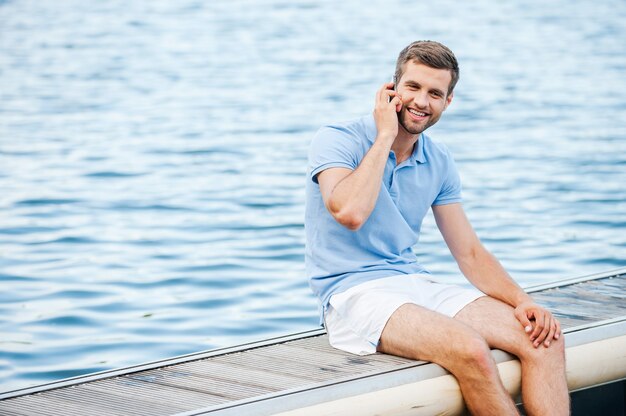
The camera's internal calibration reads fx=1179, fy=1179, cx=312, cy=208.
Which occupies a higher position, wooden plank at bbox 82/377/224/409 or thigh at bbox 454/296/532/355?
thigh at bbox 454/296/532/355

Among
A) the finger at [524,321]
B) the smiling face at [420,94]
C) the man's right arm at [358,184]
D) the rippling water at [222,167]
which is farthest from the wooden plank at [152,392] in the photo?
the rippling water at [222,167]

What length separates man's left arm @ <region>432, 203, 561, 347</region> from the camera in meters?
4.30

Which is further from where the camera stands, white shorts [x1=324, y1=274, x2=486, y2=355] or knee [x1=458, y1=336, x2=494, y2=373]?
white shorts [x1=324, y1=274, x2=486, y2=355]

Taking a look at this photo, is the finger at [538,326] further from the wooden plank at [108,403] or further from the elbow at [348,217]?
the wooden plank at [108,403]

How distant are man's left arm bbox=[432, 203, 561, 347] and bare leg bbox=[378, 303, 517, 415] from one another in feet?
1.23

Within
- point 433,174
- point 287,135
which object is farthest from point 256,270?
point 287,135

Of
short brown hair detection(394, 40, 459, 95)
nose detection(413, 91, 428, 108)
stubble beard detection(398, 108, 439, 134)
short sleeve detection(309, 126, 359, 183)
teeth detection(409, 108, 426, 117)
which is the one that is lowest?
short sleeve detection(309, 126, 359, 183)

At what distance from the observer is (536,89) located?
698 inches

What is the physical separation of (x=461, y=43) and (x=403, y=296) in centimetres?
2012

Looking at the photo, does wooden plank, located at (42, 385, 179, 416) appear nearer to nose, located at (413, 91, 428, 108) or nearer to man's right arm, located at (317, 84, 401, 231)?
man's right arm, located at (317, 84, 401, 231)

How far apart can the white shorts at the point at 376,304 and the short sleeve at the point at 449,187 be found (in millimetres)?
319

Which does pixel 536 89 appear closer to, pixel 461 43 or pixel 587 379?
pixel 461 43

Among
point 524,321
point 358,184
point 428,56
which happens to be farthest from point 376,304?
point 428,56

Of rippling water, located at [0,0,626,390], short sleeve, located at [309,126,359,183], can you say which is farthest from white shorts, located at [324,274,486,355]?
rippling water, located at [0,0,626,390]
